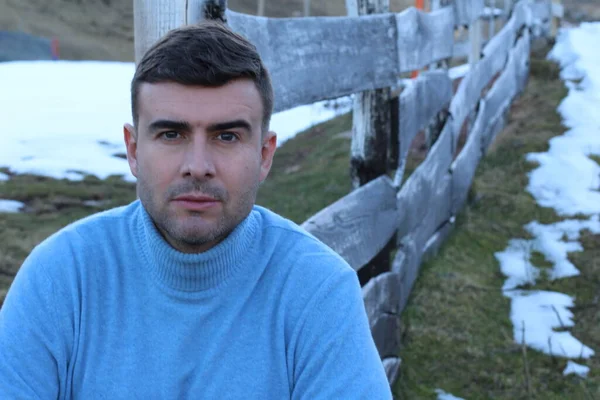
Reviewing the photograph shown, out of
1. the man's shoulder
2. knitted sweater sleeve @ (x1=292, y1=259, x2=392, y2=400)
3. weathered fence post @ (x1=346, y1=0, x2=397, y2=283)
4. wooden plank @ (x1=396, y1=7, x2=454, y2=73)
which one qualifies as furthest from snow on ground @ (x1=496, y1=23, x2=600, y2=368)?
the man's shoulder

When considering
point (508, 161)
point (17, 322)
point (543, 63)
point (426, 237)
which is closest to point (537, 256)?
point (426, 237)

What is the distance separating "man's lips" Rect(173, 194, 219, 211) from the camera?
1.82m

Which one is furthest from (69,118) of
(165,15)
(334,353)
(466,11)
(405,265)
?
(334,353)

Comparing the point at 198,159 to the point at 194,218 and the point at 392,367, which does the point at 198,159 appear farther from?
the point at 392,367

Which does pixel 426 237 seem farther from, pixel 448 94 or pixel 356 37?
pixel 356 37

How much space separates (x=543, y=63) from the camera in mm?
11945

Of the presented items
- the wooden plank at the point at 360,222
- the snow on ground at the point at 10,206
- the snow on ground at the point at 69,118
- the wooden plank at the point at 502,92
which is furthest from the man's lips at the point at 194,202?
the wooden plank at the point at 502,92

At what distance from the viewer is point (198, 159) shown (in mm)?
1812

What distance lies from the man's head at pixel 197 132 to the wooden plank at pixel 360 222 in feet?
3.58

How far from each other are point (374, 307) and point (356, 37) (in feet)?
3.77

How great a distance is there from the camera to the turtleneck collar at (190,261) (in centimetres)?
186

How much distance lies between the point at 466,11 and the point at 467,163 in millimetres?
1213

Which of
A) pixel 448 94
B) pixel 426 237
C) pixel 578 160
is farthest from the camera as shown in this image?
pixel 578 160

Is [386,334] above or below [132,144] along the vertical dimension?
below
